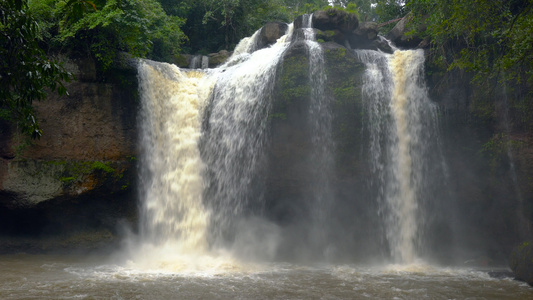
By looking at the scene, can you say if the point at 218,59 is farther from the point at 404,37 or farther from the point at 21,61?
the point at 21,61

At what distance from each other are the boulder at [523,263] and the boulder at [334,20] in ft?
33.0

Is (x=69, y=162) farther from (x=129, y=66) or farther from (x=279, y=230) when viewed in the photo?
(x=279, y=230)

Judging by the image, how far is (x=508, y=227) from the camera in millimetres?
12266

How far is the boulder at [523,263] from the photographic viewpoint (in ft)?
30.3

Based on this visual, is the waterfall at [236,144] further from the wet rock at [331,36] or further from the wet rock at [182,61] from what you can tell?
the wet rock at [182,61]

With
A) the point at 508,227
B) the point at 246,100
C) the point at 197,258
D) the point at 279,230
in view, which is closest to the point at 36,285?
the point at 197,258

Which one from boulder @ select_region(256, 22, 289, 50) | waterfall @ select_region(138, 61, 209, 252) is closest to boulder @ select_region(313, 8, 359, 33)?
boulder @ select_region(256, 22, 289, 50)

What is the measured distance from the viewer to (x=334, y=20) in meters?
16.3

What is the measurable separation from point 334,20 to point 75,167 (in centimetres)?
1062

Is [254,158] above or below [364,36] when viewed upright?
below

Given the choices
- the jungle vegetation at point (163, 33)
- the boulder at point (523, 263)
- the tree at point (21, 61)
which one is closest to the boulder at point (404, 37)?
the jungle vegetation at point (163, 33)

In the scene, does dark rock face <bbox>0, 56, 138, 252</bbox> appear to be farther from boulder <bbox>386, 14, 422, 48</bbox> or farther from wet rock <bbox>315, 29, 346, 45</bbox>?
boulder <bbox>386, 14, 422, 48</bbox>

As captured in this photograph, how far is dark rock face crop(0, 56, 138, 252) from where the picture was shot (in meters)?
12.0

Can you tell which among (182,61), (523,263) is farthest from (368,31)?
(523,263)
